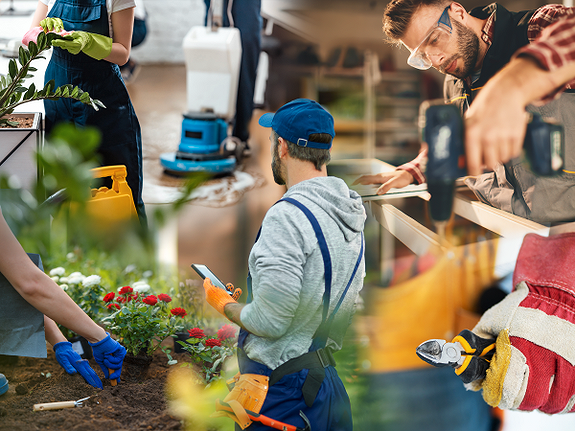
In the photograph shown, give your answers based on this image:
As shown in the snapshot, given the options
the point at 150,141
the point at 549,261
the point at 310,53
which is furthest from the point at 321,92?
the point at 150,141

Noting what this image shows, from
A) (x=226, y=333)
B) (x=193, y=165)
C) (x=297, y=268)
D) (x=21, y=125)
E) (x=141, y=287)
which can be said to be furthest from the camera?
(x=193, y=165)

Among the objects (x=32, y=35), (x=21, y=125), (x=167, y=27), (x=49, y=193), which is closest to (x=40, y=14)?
(x=32, y=35)

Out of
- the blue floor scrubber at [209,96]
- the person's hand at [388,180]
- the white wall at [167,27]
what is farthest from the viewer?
the white wall at [167,27]

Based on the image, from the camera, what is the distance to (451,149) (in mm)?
1114

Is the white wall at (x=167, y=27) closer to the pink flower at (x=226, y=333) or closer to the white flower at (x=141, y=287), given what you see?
the white flower at (x=141, y=287)

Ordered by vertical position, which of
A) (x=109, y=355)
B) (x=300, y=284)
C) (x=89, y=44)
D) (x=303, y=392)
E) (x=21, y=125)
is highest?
(x=89, y=44)

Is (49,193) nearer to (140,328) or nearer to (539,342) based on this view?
(140,328)

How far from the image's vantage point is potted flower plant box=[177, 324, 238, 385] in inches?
62.1

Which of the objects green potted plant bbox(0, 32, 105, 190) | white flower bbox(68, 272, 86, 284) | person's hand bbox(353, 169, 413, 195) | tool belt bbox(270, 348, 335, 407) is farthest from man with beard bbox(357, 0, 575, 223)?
white flower bbox(68, 272, 86, 284)

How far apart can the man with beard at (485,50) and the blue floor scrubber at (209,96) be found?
4.25ft

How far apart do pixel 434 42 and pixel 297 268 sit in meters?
0.80

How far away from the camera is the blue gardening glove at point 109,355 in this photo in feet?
4.67

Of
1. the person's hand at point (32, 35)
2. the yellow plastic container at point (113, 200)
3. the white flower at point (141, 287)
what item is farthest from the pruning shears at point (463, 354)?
the person's hand at point (32, 35)

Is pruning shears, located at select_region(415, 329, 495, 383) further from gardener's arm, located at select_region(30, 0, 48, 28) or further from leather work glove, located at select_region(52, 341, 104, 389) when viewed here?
gardener's arm, located at select_region(30, 0, 48, 28)
